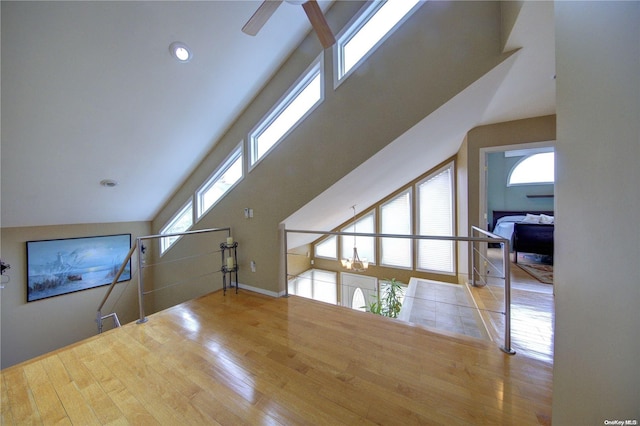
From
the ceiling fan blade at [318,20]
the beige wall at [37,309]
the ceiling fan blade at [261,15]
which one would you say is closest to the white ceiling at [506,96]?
the ceiling fan blade at [318,20]

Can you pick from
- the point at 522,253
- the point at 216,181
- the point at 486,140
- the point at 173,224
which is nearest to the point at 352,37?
the point at 486,140

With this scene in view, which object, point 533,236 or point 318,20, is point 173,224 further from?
point 533,236

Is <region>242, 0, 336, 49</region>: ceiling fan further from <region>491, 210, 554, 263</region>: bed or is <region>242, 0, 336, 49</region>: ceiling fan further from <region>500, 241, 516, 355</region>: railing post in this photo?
<region>491, 210, 554, 263</region>: bed

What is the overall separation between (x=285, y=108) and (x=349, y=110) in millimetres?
1034

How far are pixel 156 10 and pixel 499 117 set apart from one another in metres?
3.93

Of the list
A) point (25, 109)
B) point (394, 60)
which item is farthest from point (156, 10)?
point (394, 60)

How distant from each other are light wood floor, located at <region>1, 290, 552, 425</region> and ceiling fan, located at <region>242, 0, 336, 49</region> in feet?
8.16

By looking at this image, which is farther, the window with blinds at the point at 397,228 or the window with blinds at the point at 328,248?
the window with blinds at the point at 328,248

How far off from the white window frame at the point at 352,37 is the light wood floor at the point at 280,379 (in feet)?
8.10

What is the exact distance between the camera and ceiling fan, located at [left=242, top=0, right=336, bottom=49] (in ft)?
5.01

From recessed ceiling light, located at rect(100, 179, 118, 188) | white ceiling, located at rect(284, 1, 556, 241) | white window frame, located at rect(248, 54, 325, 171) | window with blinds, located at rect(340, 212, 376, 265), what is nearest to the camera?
white ceiling, located at rect(284, 1, 556, 241)

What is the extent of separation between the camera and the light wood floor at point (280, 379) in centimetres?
118

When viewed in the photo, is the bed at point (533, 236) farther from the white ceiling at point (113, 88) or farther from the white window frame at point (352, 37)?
the white ceiling at point (113, 88)

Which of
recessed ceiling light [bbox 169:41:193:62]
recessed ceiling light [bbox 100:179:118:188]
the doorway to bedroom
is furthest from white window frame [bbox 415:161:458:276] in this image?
recessed ceiling light [bbox 100:179:118:188]
